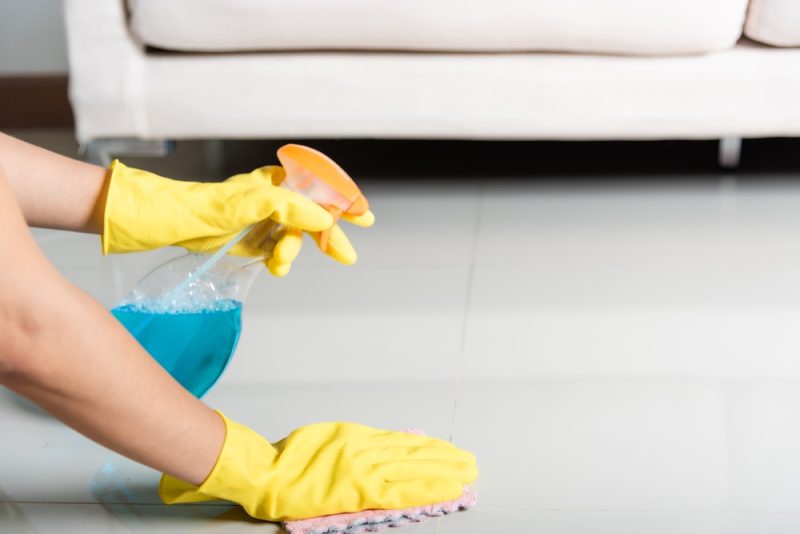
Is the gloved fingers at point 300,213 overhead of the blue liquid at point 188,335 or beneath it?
overhead

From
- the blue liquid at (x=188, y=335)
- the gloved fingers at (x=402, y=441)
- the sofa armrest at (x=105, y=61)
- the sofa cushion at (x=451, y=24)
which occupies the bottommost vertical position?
the gloved fingers at (x=402, y=441)

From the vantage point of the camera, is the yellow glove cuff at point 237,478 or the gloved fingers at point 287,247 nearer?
the yellow glove cuff at point 237,478

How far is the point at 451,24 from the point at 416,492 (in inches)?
40.4

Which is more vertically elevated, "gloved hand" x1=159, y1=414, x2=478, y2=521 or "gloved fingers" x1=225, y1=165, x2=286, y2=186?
"gloved fingers" x1=225, y1=165, x2=286, y2=186

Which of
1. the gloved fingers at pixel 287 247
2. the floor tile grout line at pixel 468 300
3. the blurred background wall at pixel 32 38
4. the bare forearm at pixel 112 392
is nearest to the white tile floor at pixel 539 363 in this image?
the floor tile grout line at pixel 468 300

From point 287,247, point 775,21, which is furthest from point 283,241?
point 775,21

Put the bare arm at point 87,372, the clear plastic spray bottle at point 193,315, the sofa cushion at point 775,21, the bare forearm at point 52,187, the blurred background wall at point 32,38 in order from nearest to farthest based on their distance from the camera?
the bare arm at point 87,372 → the bare forearm at point 52,187 → the clear plastic spray bottle at point 193,315 → the sofa cushion at point 775,21 → the blurred background wall at point 32,38

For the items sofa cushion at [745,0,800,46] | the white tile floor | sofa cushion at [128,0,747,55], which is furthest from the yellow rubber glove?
sofa cushion at [745,0,800,46]

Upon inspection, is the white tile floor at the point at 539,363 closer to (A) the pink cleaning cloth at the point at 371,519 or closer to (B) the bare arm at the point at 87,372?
(A) the pink cleaning cloth at the point at 371,519

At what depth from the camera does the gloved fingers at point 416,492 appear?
1.00 m

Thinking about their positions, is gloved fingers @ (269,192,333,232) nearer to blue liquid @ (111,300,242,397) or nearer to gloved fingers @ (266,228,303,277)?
gloved fingers @ (266,228,303,277)

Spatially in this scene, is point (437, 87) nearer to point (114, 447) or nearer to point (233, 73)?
point (233, 73)

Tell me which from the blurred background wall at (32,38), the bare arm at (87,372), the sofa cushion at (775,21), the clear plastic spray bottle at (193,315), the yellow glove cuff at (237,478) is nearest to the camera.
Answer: the bare arm at (87,372)

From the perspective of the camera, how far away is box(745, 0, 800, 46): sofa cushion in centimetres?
178
